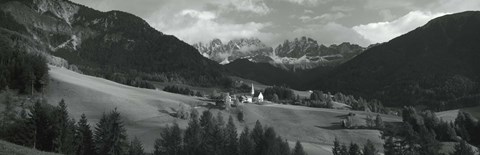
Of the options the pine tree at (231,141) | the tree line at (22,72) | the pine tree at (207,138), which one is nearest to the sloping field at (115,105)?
the tree line at (22,72)

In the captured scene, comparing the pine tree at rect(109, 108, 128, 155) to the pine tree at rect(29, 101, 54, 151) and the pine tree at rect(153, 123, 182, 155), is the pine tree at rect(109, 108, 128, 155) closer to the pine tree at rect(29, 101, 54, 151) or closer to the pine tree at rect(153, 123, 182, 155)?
the pine tree at rect(153, 123, 182, 155)

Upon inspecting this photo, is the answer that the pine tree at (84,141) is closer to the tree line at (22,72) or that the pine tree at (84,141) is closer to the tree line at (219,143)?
the tree line at (219,143)

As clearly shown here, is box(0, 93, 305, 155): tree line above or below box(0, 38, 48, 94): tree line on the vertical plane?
below

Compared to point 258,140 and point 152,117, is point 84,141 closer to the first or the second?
point 258,140

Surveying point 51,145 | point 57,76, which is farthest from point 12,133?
point 57,76

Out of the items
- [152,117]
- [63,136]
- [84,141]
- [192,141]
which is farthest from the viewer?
[152,117]

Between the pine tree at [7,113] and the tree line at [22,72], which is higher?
the tree line at [22,72]

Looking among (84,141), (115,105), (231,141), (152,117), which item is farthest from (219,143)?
(115,105)

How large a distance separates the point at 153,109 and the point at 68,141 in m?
86.2

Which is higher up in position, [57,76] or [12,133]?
[57,76]

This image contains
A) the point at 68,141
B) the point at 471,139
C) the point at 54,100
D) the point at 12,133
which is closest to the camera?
the point at 68,141

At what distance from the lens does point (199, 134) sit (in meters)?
115

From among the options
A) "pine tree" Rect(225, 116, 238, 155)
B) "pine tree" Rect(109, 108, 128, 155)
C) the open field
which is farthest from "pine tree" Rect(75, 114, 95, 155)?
the open field

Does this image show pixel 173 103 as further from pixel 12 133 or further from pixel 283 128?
pixel 12 133
